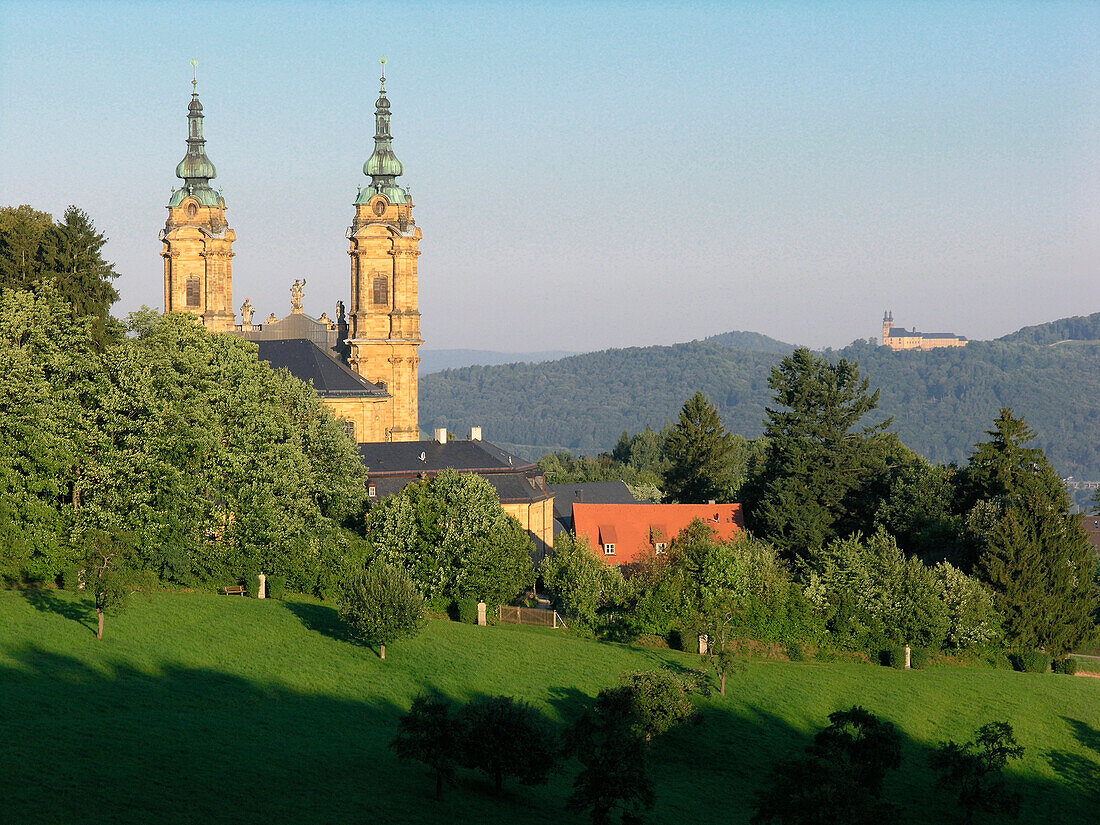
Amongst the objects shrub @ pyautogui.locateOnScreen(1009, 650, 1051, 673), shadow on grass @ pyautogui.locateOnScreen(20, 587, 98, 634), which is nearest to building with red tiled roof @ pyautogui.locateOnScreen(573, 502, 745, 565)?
shrub @ pyautogui.locateOnScreen(1009, 650, 1051, 673)

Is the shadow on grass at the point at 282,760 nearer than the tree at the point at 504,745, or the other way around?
the shadow on grass at the point at 282,760

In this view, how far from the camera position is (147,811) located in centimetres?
3378

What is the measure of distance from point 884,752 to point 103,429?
34.8 m

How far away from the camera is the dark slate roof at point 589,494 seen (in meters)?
89.8

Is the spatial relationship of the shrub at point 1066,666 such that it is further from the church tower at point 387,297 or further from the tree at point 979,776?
the church tower at point 387,297

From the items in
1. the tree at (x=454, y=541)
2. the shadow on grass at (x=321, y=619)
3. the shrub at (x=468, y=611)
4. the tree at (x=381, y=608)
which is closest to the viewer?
the tree at (x=381, y=608)

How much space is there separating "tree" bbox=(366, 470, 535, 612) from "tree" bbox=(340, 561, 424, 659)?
24.3 ft

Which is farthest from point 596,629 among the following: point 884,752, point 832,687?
point 884,752

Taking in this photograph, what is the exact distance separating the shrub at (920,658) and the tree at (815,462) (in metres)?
9.58

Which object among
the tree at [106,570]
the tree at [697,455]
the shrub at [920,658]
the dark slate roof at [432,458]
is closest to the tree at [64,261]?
the tree at [106,570]

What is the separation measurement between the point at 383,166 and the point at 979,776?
66.3 meters

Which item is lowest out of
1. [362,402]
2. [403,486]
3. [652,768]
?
[652,768]

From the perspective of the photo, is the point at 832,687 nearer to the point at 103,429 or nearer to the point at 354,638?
the point at 354,638

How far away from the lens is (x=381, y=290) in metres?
96.3
